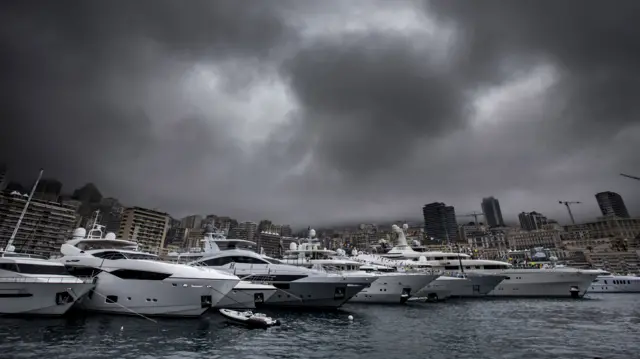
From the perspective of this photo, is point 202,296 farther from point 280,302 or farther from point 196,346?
point 280,302

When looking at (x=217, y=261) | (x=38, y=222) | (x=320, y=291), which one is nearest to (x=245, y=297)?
(x=217, y=261)

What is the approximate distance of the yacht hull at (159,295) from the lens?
67.8ft

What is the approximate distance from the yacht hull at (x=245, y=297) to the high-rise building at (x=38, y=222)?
366 feet

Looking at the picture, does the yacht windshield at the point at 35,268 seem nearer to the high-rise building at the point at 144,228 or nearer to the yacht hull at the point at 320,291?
the yacht hull at the point at 320,291

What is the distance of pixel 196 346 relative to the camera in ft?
49.1

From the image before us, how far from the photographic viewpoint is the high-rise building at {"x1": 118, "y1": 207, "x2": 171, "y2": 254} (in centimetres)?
14338

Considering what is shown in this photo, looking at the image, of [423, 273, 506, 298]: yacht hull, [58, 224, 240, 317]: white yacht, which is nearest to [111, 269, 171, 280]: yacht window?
[58, 224, 240, 317]: white yacht

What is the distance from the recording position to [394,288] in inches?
1335

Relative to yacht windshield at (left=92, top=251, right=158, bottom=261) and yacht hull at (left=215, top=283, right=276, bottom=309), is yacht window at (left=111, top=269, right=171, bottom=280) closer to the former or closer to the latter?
yacht windshield at (left=92, top=251, right=158, bottom=261)

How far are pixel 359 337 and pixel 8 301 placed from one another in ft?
72.4

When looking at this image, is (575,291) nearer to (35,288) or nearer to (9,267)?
(35,288)

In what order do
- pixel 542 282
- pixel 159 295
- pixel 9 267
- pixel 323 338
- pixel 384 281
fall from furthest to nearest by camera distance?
pixel 542 282
pixel 384 281
pixel 159 295
pixel 9 267
pixel 323 338

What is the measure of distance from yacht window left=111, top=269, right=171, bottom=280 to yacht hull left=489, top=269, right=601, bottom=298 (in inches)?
1799

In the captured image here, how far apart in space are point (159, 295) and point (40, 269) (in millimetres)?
7914
